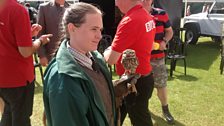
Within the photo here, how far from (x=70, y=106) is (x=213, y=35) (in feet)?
30.6

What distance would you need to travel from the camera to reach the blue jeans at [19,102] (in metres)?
2.50

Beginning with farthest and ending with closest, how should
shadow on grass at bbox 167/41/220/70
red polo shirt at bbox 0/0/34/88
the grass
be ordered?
1. shadow on grass at bbox 167/41/220/70
2. the grass
3. red polo shirt at bbox 0/0/34/88

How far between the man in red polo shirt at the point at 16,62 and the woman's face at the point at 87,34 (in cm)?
97

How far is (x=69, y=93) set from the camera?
1.36 m

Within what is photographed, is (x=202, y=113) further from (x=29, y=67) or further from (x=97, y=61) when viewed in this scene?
(x=97, y=61)

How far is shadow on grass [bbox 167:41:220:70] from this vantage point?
7538 millimetres

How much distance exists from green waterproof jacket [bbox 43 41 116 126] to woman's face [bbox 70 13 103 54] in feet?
0.25

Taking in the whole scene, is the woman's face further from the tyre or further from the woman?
the tyre

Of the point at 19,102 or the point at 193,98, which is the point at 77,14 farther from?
the point at 193,98

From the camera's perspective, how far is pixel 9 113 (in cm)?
263

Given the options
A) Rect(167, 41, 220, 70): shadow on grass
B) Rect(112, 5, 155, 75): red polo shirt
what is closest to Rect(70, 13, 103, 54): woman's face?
Rect(112, 5, 155, 75): red polo shirt

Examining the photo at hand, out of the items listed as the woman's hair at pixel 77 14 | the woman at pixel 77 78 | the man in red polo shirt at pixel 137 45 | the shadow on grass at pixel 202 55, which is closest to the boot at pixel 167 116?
the man in red polo shirt at pixel 137 45

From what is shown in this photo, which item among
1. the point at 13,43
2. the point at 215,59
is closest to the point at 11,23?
the point at 13,43

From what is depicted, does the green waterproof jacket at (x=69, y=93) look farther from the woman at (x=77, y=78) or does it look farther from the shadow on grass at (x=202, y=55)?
the shadow on grass at (x=202, y=55)
